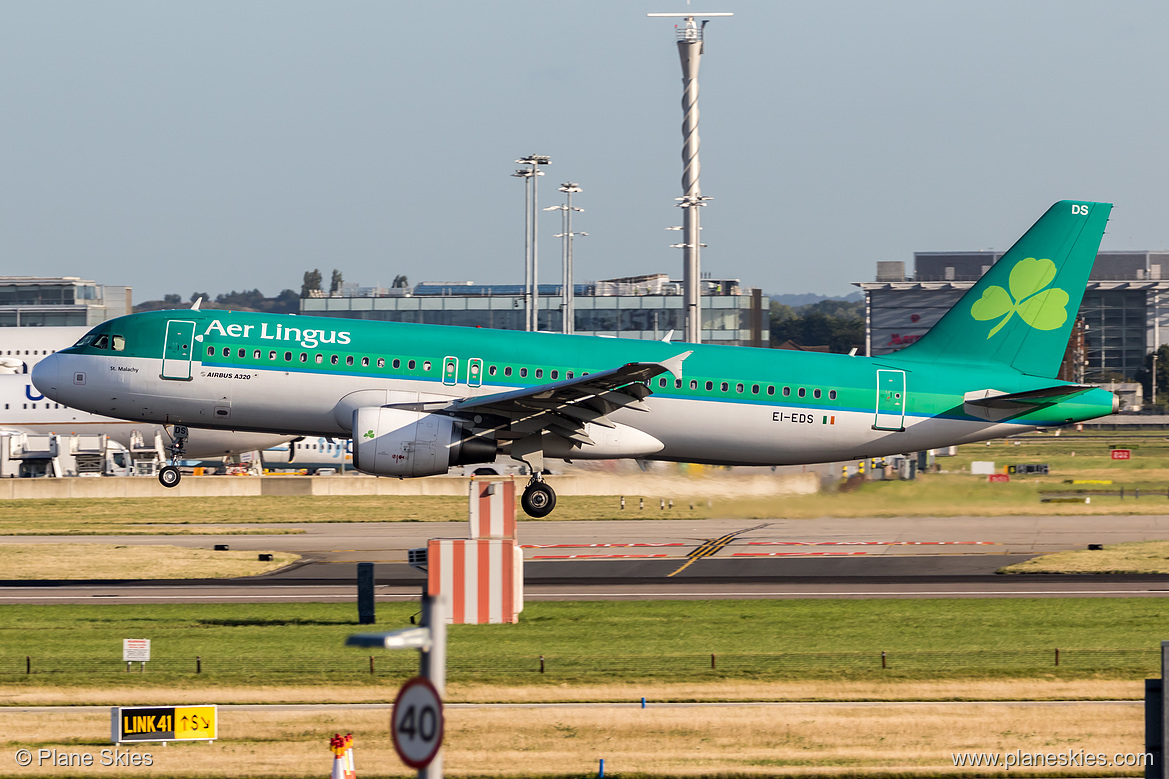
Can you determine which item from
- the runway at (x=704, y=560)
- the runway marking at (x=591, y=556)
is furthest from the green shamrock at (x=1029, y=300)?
the runway marking at (x=591, y=556)

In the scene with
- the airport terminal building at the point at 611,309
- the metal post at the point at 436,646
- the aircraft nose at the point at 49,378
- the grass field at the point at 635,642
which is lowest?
the grass field at the point at 635,642

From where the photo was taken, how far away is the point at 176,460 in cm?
3881

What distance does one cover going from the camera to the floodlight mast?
9158 centimetres

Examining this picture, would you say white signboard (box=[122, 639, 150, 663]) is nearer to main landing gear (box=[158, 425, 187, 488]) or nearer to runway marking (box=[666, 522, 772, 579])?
main landing gear (box=[158, 425, 187, 488])

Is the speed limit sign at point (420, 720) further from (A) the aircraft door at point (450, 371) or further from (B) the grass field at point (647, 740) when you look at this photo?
(A) the aircraft door at point (450, 371)

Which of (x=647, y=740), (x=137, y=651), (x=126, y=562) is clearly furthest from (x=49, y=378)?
(x=647, y=740)

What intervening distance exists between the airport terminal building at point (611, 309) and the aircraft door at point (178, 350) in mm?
119984

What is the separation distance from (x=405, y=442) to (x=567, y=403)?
4.57m

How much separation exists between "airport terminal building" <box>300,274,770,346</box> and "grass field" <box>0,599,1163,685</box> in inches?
4787

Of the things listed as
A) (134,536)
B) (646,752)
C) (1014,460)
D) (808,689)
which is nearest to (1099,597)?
(808,689)

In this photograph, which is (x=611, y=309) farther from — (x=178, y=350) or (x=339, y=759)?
(x=339, y=759)

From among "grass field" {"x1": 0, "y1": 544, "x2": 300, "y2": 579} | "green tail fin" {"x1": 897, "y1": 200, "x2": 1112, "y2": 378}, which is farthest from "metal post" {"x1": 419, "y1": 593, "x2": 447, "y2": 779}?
"grass field" {"x1": 0, "y1": 544, "x2": 300, "y2": 579}

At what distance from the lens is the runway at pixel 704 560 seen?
3941 cm

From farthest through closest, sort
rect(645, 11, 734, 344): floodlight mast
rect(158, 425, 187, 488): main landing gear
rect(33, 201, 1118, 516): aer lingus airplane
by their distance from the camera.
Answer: rect(645, 11, 734, 344): floodlight mast → rect(158, 425, 187, 488): main landing gear → rect(33, 201, 1118, 516): aer lingus airplane
